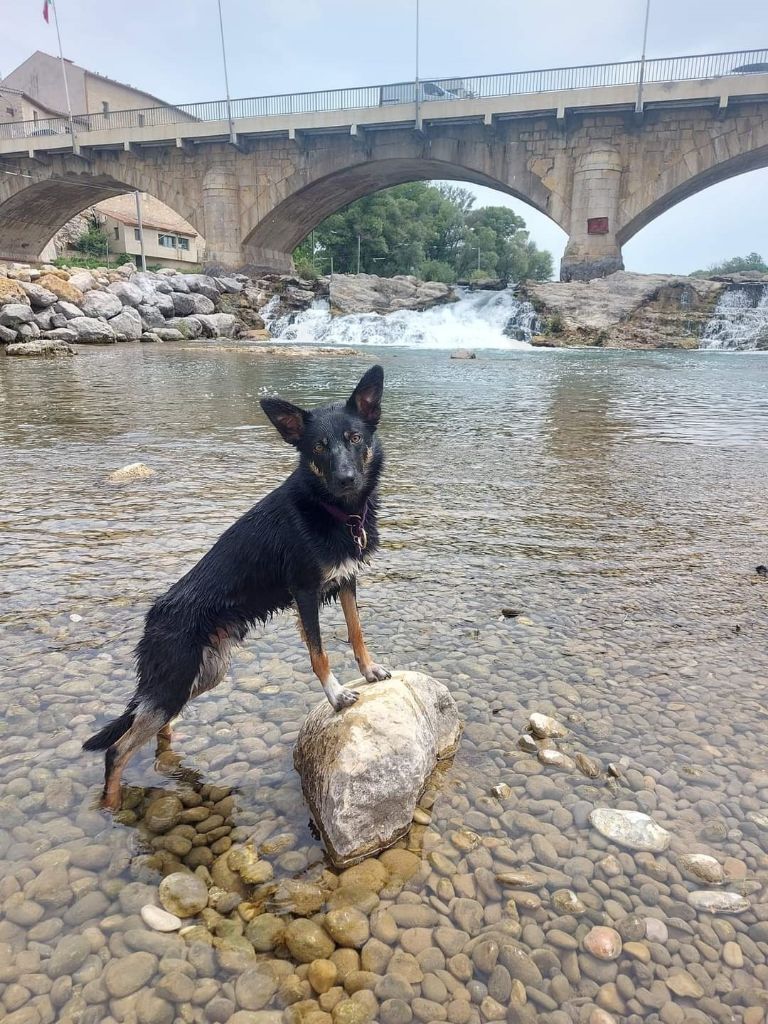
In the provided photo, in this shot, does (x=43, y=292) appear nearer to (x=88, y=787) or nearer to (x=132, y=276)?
(x=132, y=276)

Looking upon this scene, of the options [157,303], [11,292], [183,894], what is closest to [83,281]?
[157,303]

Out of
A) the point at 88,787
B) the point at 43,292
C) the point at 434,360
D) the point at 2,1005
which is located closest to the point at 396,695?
the point at 88,787

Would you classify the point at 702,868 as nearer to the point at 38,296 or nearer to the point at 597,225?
the point at 38,296

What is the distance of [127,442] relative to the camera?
8906mm

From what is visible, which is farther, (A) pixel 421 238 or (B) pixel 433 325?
(A) pixel 421 238

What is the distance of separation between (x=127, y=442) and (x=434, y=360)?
56.0 ft

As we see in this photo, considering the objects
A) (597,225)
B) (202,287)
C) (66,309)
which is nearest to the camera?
(66,309)

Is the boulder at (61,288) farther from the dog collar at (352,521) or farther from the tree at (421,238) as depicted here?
the tree at (421,238)

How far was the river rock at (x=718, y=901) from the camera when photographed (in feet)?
6.40

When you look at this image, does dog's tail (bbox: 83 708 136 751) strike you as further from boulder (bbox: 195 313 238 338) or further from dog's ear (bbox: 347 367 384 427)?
boulder (bbox: 195 313 238 338)

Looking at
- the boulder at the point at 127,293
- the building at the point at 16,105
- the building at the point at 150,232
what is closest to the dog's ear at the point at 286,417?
the boulder at the point at 127,293

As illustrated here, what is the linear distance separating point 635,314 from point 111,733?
35.5m

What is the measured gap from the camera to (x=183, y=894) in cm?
205

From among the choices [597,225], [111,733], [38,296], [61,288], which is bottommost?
[111,733]
